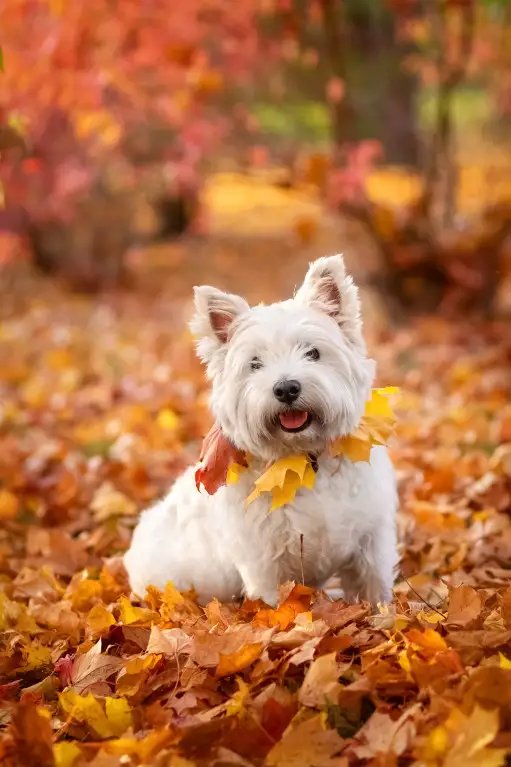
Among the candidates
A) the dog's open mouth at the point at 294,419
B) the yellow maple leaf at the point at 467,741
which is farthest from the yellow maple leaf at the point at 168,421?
the yellow maple leaf at the point at 467,741

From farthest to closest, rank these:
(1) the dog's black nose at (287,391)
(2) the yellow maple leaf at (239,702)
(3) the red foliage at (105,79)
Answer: (3) the red foliage at (105,79) < (1) the dog's black nose at (287,391) < (2) the yellow maple leaf at (239,702)

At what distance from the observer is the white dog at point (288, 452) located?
318cm

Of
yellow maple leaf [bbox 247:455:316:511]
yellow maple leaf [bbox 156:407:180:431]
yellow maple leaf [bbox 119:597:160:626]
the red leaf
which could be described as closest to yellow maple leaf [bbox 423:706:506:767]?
yellow maple leaf [bbox 247:455:316:511]

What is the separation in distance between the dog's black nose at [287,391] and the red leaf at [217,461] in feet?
1.30

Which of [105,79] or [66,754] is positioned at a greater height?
[105,79]

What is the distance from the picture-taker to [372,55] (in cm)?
1134

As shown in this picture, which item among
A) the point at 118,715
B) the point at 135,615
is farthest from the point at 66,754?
the point at 135,615

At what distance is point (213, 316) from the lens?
3.41 meters

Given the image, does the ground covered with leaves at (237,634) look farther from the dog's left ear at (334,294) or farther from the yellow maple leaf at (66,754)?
the dog's left ear at (334,294)

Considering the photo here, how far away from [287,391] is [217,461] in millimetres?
516

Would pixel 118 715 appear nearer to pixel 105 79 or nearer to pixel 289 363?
pixel 289 363

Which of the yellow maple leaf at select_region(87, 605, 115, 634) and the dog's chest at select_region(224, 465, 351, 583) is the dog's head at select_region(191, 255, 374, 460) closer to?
the dog's chest at select_region(224, 465, 351, 583)

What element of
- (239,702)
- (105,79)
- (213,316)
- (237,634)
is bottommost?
(239,702)

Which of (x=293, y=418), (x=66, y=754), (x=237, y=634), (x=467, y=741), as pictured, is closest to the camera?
(x=467, y=741)
